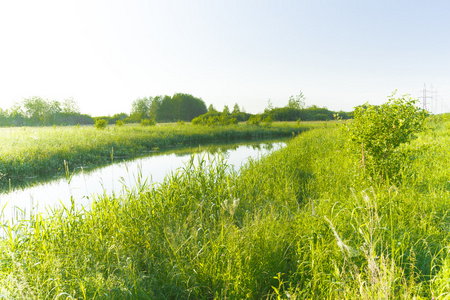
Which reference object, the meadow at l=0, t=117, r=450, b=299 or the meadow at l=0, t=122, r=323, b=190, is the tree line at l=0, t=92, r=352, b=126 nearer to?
the meadow at l=0, t=122, r=323, b=190

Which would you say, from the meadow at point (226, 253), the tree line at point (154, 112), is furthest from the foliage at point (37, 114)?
the meadow at point (226, 253)

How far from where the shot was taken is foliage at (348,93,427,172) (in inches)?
185

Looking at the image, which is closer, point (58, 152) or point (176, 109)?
point (58, 152)

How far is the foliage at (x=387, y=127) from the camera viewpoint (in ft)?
15.4

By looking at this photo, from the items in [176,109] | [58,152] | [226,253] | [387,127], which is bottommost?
[226,253]

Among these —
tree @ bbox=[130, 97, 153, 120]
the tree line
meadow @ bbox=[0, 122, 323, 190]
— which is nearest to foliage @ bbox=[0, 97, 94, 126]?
the tree line

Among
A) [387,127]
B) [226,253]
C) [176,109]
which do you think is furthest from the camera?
[176,109]

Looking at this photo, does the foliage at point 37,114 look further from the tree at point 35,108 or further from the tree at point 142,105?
the tree at point 142,105

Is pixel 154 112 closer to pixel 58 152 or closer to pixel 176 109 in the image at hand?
pixel 176 109

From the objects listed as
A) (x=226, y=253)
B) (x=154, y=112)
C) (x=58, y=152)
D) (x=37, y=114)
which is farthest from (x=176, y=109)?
(x=226, y=253)

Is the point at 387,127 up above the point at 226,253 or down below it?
above

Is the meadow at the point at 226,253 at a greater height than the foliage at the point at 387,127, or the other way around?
the foliage at the point at 387,127

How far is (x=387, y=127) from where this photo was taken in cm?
477

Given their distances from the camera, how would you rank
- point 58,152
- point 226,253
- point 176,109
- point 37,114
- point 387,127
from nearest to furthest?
1. point 226,253
2. point 387,127
3. point 58,152
4. point 37,114
5. point 176,109
